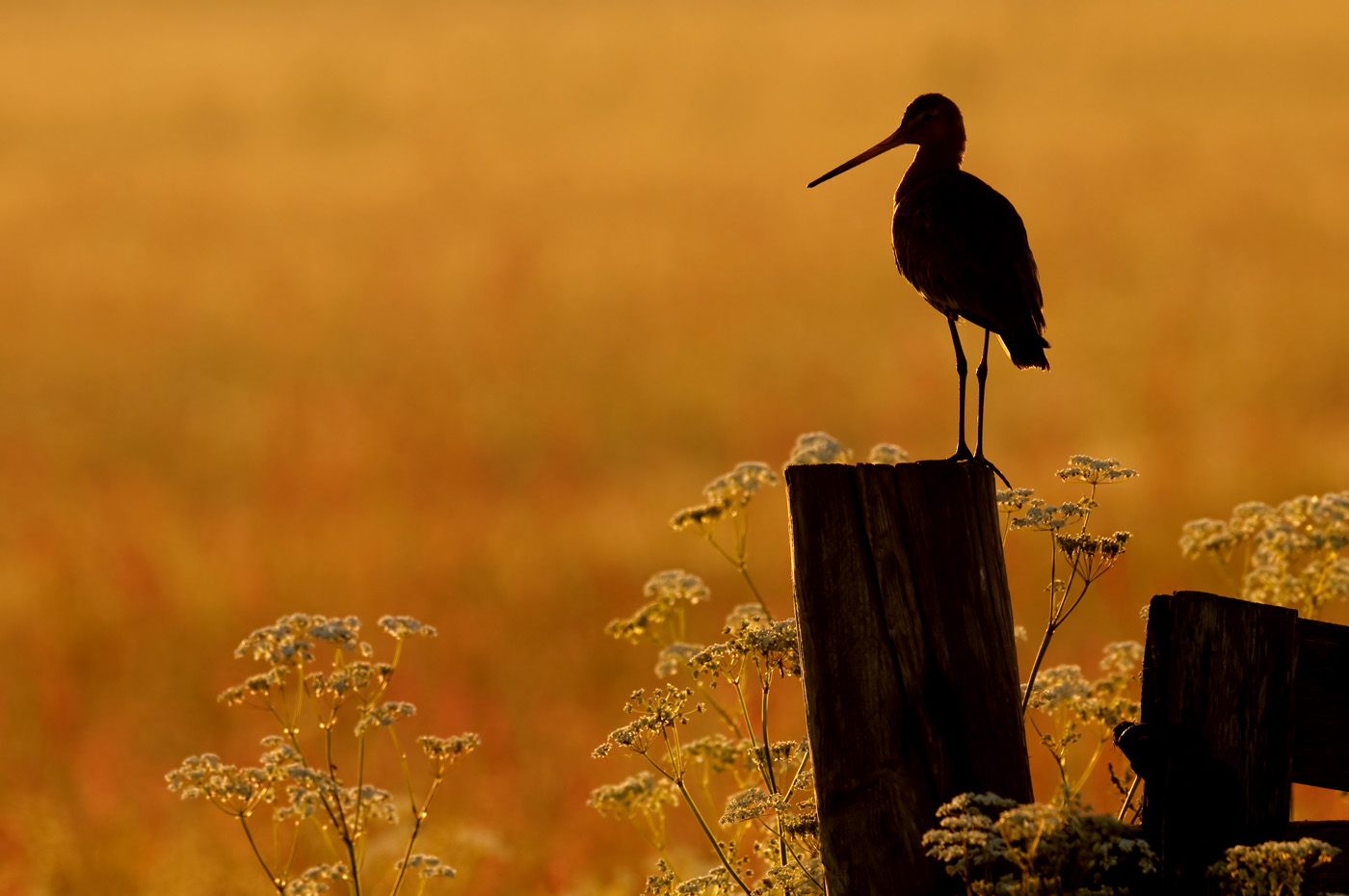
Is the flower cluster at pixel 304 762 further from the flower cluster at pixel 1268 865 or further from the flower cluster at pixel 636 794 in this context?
Result: the flower cluster at pixel 1268 865

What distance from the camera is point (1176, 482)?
12.0 m

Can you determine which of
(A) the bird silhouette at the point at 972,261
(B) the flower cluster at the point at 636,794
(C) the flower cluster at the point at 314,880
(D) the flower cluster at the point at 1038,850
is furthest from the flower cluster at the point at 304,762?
(A) the bird silhouette at the point at 972,261

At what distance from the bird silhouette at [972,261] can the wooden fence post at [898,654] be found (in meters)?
0.96

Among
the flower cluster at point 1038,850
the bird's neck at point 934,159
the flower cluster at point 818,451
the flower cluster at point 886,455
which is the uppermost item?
the bird's neck at point 934,159

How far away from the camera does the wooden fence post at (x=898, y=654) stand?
2.81 metres

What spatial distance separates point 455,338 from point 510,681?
11024 mm

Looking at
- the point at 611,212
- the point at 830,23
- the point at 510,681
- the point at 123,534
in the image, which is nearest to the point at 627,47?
the point at 830,23

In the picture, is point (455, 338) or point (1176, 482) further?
point (455, 338)

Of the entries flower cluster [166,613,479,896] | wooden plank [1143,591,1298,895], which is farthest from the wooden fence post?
flower cluster [166,613,479,896]

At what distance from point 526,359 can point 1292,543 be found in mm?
15851

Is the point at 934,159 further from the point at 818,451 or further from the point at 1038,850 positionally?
the point at 1038,850

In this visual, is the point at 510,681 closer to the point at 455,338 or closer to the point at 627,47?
the point at 455,338

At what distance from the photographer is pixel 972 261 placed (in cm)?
399

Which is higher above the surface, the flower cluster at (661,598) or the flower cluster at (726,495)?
the flower cluster at (726,495)
